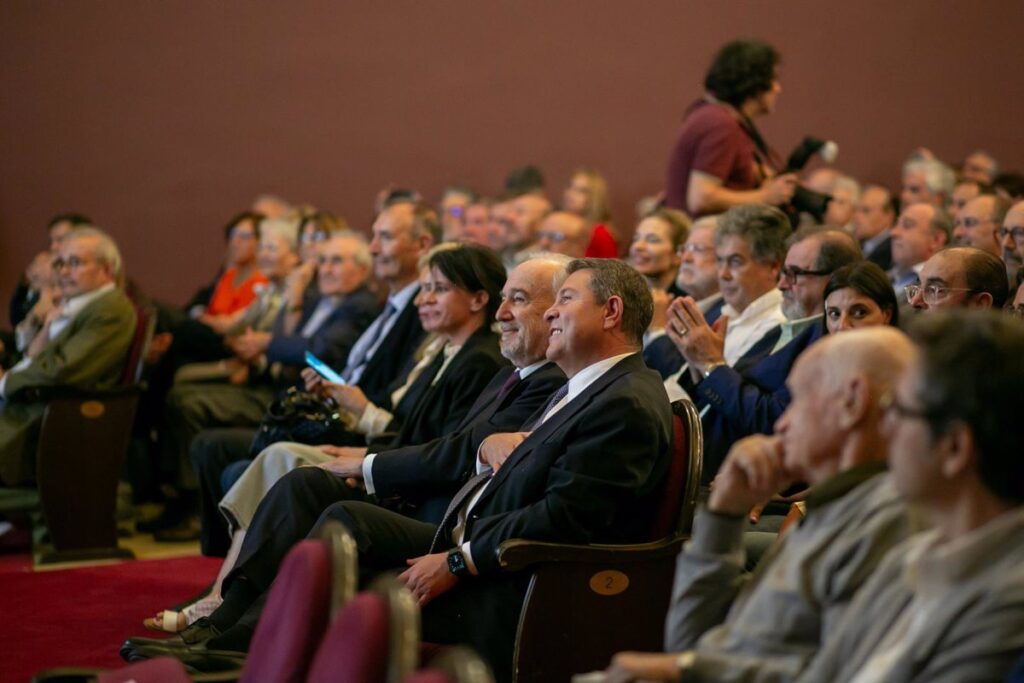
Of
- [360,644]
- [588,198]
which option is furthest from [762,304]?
[588,198]

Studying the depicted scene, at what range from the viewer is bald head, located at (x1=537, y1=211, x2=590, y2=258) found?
5.84m

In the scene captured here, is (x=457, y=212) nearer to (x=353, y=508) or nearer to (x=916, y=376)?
Answer: (x=353, y=508)

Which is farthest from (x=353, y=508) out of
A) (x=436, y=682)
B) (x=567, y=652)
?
(x=436, y=682)

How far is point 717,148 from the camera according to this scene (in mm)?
5094

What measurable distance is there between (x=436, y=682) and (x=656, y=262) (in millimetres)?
3767

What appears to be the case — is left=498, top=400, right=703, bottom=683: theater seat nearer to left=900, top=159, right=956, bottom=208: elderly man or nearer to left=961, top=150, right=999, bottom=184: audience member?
left=900, top=159, right=956, bottom=208: elderly man

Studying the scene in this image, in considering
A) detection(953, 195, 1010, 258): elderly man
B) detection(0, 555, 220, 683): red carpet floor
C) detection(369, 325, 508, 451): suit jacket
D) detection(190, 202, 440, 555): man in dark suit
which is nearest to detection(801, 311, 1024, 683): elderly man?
detection(369, 325, 508, 451): suit jacket

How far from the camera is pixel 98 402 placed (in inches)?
208

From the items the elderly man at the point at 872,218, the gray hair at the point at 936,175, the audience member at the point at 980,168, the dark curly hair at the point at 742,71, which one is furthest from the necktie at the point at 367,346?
the audience member at the point at 980,168

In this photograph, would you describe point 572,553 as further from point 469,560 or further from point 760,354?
point 760,354

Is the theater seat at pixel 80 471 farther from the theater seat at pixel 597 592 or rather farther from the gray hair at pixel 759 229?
the theater seat at pixel 597 592

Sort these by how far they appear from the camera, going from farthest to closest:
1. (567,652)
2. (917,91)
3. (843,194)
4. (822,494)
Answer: (917,91) < (843,194) < (567,652) < (822,494)

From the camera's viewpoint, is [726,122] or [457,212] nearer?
[726,122]

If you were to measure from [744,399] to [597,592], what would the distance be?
92cm
